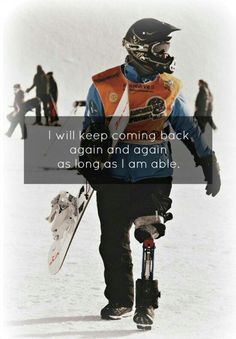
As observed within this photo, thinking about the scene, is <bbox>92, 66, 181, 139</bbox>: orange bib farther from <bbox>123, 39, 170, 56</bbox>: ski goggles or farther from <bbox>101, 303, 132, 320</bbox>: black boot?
<bbox>101, 303, 132, 320</bbox>: black boot

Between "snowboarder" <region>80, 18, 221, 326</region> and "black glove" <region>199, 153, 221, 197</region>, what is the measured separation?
34 cm

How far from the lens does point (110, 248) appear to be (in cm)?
546

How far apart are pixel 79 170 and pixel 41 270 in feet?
4.79

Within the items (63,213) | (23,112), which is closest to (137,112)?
(63,213)

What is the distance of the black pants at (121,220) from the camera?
535 cm

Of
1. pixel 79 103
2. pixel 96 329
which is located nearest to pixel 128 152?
pixel 96 329

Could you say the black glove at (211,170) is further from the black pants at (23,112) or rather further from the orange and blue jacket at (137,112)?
the black pants at (23,112)

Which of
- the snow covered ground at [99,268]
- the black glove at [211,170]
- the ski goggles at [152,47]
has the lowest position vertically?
the snow covered ground at [99,268]

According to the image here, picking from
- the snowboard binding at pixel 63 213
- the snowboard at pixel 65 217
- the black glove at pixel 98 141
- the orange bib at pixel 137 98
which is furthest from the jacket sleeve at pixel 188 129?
the snowboard binding at pixel 63 213

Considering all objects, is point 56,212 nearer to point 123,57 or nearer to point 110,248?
point 110,248

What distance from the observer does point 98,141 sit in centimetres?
524

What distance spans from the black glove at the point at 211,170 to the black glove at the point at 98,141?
748 millimetres

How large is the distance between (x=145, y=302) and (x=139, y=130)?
1099 mm

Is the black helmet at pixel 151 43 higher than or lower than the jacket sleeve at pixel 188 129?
higher
